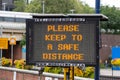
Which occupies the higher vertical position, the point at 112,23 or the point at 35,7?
the point at 35,7

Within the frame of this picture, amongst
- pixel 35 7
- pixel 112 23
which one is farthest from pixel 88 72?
pixel 35 7

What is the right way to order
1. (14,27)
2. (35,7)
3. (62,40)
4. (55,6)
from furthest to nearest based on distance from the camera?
(35,7)
(55,6)
(14,27)
(62,40)

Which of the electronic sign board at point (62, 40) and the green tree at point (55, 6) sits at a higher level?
the electronic sign board at point (62, 40)

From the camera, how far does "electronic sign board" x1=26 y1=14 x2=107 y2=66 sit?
9734mm

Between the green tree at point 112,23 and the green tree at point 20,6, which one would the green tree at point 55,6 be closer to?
the green tree at point 112,23

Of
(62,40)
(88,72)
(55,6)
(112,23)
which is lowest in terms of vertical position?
(112,23)

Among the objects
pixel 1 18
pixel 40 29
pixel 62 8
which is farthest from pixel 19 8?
pixel 40 29

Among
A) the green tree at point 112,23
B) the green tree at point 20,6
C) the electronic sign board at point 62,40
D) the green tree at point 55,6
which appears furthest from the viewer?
the green tree at point 20,6

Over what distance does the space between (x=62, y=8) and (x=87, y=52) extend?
2805 inches

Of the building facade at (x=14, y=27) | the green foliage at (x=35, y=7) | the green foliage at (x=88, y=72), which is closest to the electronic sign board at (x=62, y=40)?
the green foliage at (x=88, y=72)

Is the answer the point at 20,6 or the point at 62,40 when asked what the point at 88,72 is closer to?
the point at 62,40

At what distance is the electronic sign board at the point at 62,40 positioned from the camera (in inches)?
383

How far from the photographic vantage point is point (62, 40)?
32.5 ft

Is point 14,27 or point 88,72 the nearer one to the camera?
point 88,72
